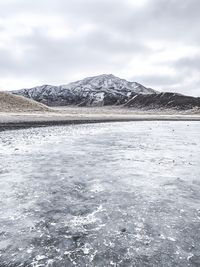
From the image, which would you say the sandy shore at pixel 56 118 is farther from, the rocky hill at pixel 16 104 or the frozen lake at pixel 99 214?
the frozen lake at pixel 99 214

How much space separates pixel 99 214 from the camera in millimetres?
7957

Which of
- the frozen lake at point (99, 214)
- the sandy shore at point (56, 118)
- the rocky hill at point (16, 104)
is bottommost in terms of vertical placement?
the sandy shore at point (56, 118)

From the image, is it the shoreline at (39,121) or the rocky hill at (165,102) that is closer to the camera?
the shoreline at (39,121)

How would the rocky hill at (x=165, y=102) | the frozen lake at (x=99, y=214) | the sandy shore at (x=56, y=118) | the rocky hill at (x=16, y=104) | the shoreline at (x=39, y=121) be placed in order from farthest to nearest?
1. the rocky hill at (x=165, y=102)
2. the rocky hill at (x=16, y=104)
3. the sandy shore at (x=56, y=118)
4. the shoreline at (x=39, y=121)
5. the frozen lake at (x=99, y=214)

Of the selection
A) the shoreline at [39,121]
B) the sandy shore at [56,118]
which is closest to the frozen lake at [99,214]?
the shoreline at [39,121]

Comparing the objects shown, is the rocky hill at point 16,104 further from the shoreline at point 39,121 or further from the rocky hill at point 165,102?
the rocky hill at point 165,102

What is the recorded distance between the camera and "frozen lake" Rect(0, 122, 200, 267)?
5914mm

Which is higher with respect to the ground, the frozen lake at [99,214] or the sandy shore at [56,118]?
the frozen lake at [99,214]

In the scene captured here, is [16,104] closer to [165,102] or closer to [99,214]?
[99,214]

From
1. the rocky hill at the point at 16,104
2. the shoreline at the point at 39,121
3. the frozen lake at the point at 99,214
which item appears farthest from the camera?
the rocky hill at the point at 16,104

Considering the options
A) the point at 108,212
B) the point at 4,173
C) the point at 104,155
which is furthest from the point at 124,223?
the point at 104,155

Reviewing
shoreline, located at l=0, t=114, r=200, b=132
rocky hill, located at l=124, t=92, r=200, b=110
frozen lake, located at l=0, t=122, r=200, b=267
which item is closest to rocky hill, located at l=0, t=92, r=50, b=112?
shoreline, located at l=0, t=114, r=200, b=132

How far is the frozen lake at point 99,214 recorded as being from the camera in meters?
5.91

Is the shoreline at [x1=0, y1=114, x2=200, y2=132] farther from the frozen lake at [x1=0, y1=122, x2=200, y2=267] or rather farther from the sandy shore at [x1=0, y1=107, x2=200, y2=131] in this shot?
the frozen lake at [x1=0, y1=122, x2=200, y2=267]
